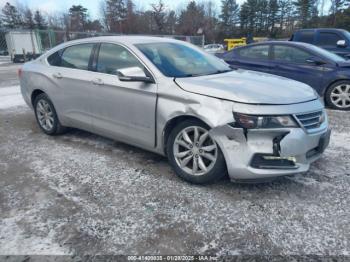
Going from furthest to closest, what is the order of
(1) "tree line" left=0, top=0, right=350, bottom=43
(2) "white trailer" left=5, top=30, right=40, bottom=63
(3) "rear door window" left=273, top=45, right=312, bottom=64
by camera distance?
(1) "tree line" left=0, top=0, right=350, bottom=43 → (2) "white trailer" left=5, top=30, right=40, bottom=63 → (3) "rear door window" left=273, top=45, right=312, bottom=64

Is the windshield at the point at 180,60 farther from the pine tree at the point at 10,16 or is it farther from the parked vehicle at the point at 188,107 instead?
the pine tree at the point at 10,16

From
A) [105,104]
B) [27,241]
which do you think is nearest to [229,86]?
[105,104]

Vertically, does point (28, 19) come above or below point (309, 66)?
above

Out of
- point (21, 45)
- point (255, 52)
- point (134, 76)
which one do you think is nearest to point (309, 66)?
point (255, 52)

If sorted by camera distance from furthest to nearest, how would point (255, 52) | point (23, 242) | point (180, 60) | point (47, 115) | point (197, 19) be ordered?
point (197, 19) → point (255, 52) → point (47, 115) → point (180, 60) → point (23, 242)

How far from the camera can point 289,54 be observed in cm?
677

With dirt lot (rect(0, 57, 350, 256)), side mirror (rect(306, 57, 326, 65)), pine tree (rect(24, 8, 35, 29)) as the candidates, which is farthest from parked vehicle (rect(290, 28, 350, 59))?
pine tree (rect(24, 8, 35, 29))

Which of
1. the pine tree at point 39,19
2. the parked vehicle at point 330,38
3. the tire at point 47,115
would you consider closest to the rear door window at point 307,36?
the parked vehicle at point 330,38

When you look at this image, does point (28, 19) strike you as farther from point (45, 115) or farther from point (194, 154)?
point (194, 154)

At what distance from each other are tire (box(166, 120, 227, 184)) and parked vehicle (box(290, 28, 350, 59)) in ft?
24.3

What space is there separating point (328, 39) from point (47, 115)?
8386mm

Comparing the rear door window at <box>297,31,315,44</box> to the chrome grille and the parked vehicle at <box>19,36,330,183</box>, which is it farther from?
the chrome grille

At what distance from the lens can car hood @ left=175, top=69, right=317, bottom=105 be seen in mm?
2889

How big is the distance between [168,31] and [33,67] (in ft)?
173
